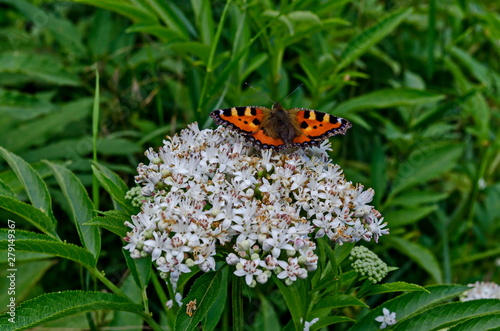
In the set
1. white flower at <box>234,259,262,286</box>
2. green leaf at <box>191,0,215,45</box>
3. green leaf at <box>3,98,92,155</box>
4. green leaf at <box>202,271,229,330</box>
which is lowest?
green leaf at <box>202,271,229,330</box>

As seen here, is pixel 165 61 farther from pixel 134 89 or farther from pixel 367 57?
pixel 367 57

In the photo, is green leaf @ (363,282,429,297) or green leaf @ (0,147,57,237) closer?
green leaf @ (363,282,429,297)

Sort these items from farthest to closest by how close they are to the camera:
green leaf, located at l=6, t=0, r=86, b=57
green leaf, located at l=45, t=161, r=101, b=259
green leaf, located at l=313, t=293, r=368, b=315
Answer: green leaf, located at l=6, t=0, r=86, b=57, green leaf, located at l=45, t=161, r=101, b=259, green leaf, located at l=313, t=293, r=368, b=315

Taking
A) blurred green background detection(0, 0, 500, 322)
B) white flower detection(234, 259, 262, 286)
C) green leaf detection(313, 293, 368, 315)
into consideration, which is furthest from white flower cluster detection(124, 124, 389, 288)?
blurred green background detection(0, 0, 500, 322)

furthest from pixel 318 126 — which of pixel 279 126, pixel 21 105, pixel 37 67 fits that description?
pixel 37 67

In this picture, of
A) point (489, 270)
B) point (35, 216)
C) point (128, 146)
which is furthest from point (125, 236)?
point (489, 270)

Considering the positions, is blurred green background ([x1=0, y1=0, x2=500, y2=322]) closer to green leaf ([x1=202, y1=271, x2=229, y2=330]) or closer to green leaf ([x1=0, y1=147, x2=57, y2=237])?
green leaf ([x1=0, y1=147, x2=57, y2=237])

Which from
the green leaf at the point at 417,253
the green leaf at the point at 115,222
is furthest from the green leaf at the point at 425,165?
the green leaf at the point at 115,222
